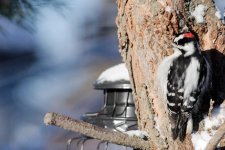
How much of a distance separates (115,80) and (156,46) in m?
0.28

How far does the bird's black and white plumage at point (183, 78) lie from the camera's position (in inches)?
40.0

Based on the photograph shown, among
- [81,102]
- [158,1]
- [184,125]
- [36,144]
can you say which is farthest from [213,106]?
[36,144]

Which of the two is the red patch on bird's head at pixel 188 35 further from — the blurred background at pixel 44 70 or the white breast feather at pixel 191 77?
the blurred background at pixel 44 70

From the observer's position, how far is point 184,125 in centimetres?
101

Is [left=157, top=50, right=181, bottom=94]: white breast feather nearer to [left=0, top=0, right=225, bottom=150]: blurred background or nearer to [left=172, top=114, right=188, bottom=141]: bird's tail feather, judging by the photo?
[left=172, top=114, right=188, bottom=141]: bird's tail feather

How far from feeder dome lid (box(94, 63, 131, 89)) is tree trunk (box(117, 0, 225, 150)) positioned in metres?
0.19

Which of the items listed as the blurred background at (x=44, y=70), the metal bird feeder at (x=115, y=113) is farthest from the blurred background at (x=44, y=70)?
the metal bird feeder at (x=115, y=113)

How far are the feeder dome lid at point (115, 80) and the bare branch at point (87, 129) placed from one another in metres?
0.31

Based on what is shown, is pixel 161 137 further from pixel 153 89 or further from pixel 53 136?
pixel 53 136

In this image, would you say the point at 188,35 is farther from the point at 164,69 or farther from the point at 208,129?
the point at 208,129

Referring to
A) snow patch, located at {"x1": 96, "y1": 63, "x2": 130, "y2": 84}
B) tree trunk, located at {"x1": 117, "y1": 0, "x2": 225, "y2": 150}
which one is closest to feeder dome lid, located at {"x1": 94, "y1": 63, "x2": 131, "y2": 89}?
snow patch, located at {"x1": 96, "y1": 63, "x2": 130, "y2": 84}

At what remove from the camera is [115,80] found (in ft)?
4.25

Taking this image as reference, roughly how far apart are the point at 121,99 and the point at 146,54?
0.32 metres

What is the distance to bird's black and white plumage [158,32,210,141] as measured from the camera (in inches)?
40.0
